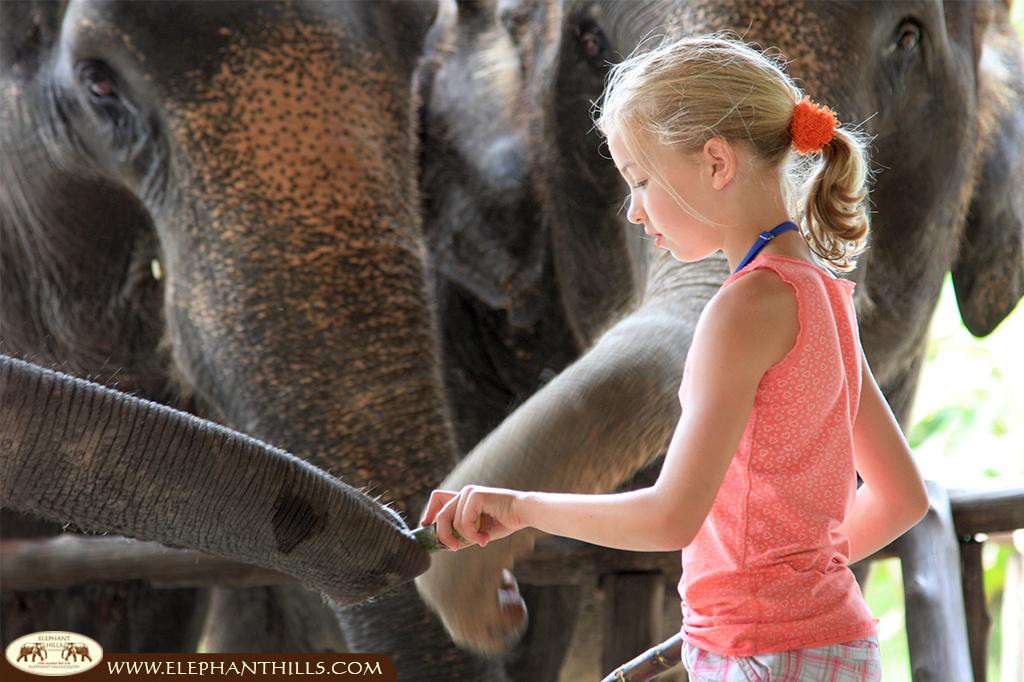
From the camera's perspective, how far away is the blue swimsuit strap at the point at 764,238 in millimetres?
772

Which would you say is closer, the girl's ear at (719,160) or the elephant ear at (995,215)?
the girl's ear at (719,160)

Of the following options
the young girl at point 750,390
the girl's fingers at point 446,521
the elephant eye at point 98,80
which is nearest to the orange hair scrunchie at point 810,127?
the young girl at point 750,390

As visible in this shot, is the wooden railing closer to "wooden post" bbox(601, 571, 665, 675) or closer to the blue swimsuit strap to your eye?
"wooden post" bbox(601, 571, 665, 675)

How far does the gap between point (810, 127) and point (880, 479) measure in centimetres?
21

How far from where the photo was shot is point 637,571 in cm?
151

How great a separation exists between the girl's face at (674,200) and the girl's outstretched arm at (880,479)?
5.4 inches

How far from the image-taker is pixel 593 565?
1.53m

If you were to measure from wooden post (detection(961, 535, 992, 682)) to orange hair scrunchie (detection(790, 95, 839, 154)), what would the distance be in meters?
0.77

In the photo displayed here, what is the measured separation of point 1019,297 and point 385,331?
2.88ft

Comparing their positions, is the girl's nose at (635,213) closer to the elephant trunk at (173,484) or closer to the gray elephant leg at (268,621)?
the elephant trunk at (173,484)

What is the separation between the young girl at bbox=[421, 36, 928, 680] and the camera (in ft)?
2.45

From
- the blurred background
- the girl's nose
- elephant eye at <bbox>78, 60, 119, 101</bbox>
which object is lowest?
the girl's nose

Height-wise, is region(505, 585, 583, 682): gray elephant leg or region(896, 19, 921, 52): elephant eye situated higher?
region(896, 19, 921, 52): elephant eye

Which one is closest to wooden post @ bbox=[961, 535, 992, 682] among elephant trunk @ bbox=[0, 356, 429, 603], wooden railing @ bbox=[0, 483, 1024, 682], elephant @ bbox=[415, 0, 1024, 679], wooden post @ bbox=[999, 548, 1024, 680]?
wooden railing @ bbox=[0, 483, 1024, 682]
